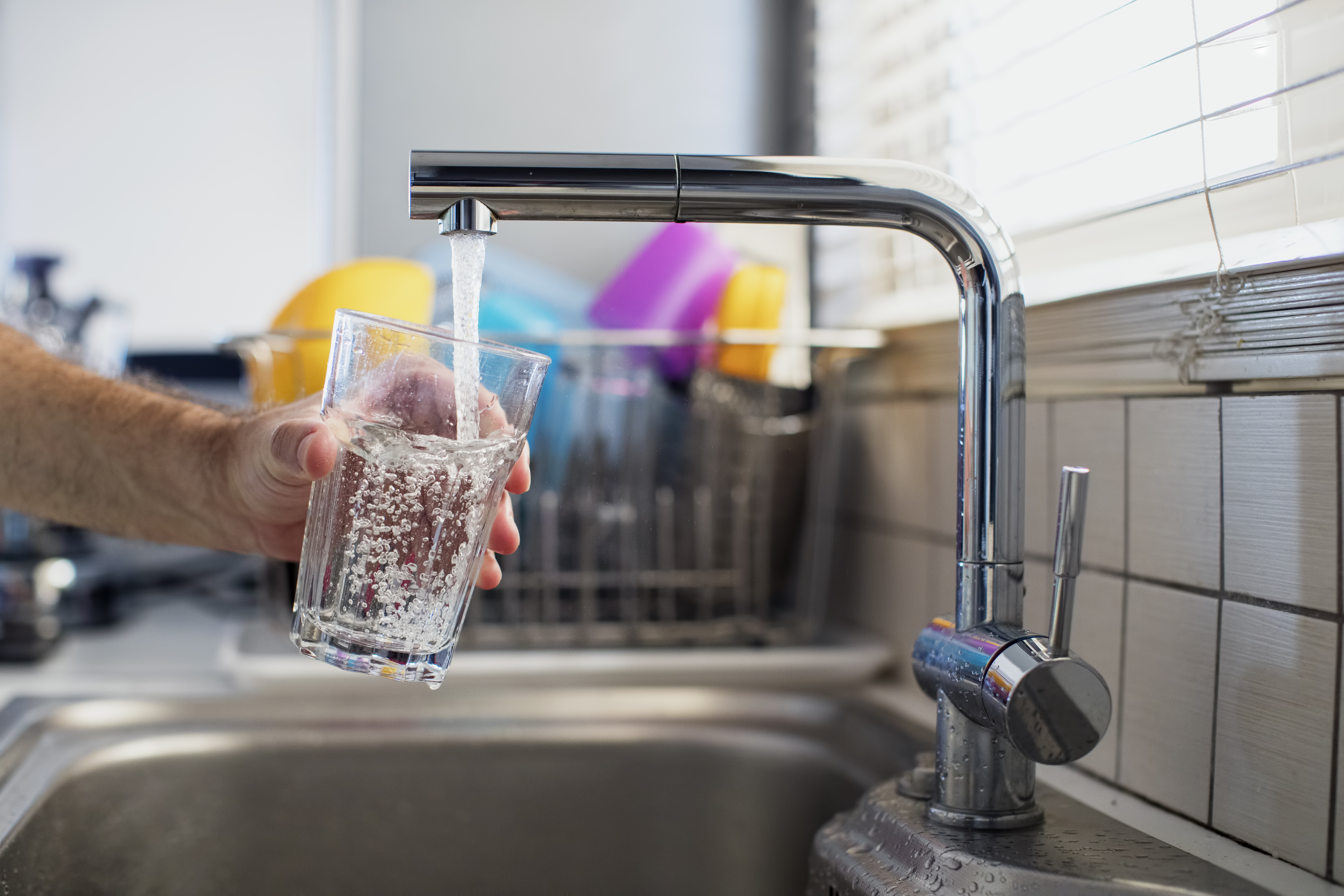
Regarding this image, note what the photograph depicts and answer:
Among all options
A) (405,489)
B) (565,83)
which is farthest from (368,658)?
(565,83)

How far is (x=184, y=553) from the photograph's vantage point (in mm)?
1638

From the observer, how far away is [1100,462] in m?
0.70

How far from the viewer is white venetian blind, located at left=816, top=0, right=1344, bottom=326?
561 mm

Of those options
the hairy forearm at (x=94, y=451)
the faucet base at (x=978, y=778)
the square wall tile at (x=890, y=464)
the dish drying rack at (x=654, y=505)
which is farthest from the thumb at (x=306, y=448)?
the square wall tile at (x=890, y=464)

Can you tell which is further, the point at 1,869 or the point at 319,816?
the point at 319,816

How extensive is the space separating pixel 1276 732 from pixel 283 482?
0.58 meters

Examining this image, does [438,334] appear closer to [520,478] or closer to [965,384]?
[520,478]

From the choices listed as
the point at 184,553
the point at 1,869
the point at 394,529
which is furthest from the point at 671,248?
the point at 184,553

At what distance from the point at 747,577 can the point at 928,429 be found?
0.75 ft

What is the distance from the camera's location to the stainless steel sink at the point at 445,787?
2.66ft

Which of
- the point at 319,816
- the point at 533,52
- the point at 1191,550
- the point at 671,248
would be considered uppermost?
the point at 533,52

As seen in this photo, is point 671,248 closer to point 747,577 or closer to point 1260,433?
point 747,577

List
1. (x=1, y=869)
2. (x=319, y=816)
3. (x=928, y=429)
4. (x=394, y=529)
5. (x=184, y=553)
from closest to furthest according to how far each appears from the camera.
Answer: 1. (x=394, y=529)
2. (x=1, y=869)
3. (x=319, y=816)
4. (x=928, y=429)
5. (x=184, y=553)

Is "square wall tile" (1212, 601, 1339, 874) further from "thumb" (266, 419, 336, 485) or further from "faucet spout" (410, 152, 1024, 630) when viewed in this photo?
"thumb" (266, 419, 336, 485)
